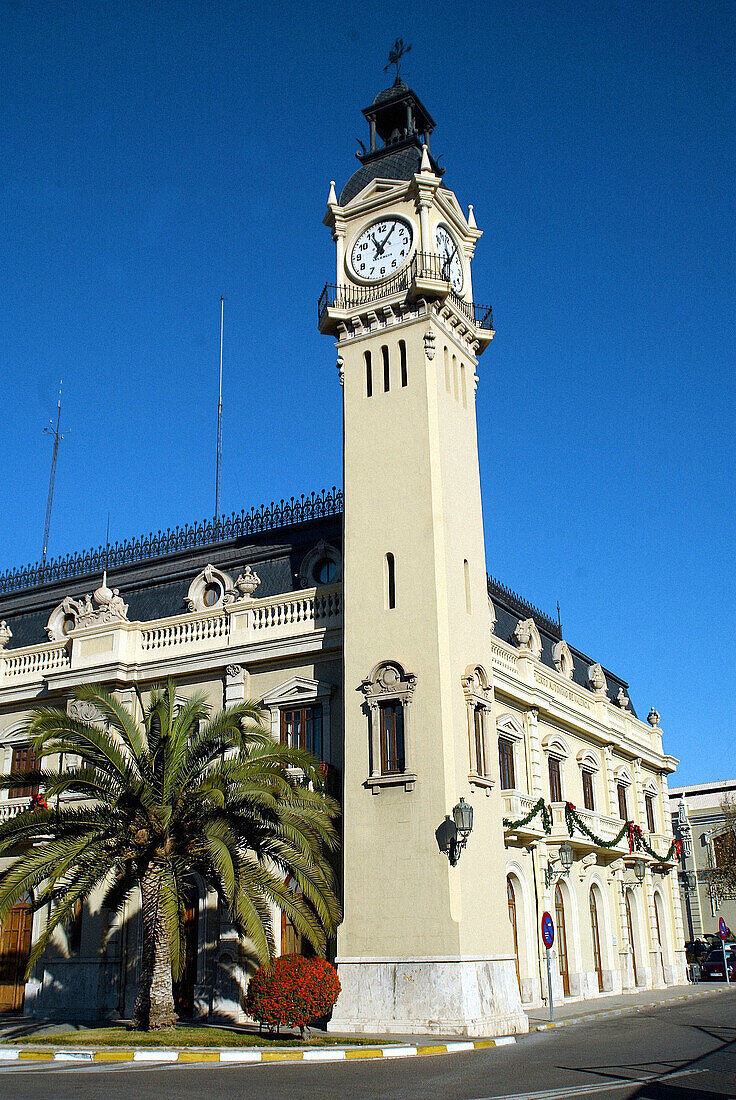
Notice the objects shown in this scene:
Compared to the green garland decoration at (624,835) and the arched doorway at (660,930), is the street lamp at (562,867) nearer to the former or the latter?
the green garland decoration at (624,835)

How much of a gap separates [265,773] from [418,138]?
783 inches

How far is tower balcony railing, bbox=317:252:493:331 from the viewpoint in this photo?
88.0 ft

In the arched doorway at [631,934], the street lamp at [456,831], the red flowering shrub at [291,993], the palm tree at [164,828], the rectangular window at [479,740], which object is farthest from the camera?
the arched doorway at [631,934]

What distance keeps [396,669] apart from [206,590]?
27.7ft

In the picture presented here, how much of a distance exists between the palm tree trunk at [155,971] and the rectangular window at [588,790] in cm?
1852

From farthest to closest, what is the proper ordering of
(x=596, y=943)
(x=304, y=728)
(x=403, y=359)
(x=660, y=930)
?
(x=660, y=930)
(x=596, y=943)
(x=403, y=359)
(x=304, y=728)

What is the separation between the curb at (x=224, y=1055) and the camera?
1772 centimetres

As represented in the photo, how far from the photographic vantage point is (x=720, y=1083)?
13.9 metres

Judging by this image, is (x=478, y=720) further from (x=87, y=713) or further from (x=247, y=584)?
(x=87, y=713)

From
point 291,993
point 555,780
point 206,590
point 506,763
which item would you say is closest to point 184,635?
Answer: point 206,590

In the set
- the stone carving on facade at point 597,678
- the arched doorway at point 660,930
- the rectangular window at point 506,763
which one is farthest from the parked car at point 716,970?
the rectangular window at point 506,763

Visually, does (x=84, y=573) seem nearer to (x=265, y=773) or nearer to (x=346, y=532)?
(x=346, y=532)

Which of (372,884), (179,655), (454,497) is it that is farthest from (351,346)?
(372,884)

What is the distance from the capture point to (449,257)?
28797 millimetres
